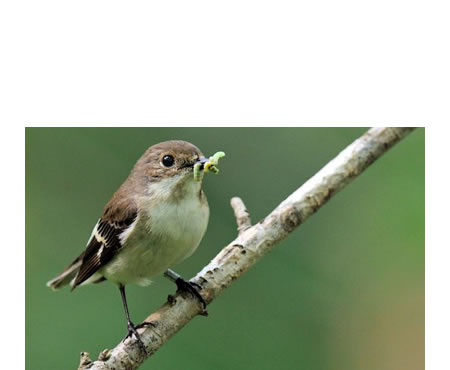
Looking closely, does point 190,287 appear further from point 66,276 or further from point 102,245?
point 66,276

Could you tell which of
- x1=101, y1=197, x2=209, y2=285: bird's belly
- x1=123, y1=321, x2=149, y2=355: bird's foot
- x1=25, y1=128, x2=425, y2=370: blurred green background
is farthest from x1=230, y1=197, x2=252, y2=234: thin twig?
x1=123, y1=321, x2=149, y2=355: bird's foot

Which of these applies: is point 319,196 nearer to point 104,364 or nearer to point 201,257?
point 201,257

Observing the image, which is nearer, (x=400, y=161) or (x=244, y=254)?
(x=244, y=254)

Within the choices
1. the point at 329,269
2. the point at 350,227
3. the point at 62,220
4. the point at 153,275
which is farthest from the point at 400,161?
the point at 62,220

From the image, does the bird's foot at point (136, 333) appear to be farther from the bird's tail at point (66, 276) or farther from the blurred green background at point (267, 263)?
the bird's tail at point (66, 276)

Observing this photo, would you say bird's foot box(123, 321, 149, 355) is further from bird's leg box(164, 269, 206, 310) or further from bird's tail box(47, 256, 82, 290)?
bird's tail box(47, 256, 82, 290)

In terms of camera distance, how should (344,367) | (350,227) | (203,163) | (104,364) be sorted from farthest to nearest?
(350,227)
(344,367)
(203,163)
(104,364)

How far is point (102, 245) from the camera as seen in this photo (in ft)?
10.3

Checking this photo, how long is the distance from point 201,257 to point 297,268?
0.59 metres

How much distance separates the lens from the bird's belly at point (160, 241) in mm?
2912

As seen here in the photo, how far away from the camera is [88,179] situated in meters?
3.72

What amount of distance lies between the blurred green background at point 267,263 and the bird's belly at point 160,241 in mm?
508

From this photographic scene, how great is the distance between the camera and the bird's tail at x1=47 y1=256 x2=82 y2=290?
3453 mm

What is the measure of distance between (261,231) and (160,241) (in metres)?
0.49
